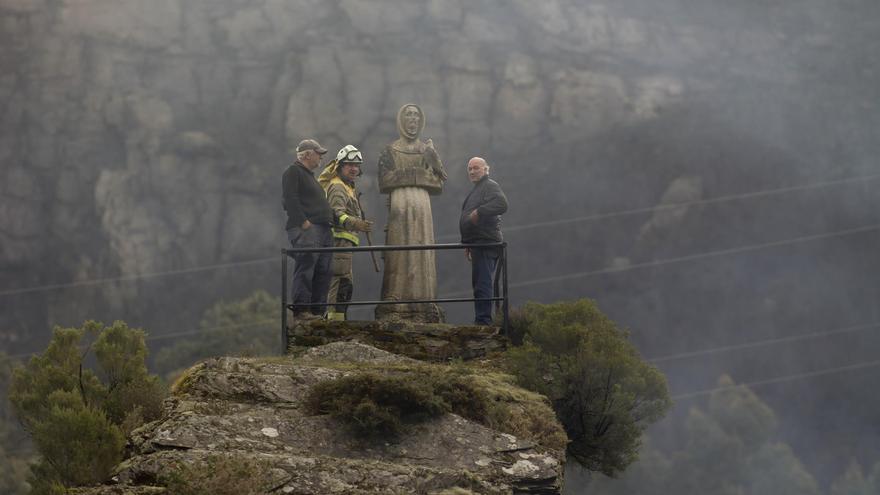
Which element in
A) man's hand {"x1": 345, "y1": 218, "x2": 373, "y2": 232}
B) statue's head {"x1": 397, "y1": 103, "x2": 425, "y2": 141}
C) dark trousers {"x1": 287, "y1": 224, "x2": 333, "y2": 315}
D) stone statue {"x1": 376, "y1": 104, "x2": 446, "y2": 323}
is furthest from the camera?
statue's head {"x1": 397, "y1": 103, "x2": 425, "y2": 141}

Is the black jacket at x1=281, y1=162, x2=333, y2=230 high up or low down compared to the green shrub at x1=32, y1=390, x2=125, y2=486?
up

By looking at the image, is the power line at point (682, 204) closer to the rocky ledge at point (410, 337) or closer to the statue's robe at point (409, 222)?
the statue's robe at point (409, 222)

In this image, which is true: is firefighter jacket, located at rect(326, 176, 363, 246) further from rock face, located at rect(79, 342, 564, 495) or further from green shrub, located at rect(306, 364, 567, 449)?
rock face, located at rect(79, 342, 564, 495)

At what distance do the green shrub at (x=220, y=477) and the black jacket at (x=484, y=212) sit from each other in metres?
7.50

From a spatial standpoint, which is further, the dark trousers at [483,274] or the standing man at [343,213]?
the standing man at [343,213]

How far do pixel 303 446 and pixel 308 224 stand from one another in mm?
6109

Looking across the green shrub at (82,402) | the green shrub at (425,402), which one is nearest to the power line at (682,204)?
the green shrub at (82,402)

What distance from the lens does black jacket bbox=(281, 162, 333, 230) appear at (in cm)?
1817

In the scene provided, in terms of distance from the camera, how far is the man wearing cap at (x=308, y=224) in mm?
18047

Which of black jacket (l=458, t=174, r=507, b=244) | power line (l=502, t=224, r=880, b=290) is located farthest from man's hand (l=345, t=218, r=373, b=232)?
power line (l=502, t=224, r=880, b=290)

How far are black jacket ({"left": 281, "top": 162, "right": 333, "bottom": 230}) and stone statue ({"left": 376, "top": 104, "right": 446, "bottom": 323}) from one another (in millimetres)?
1582

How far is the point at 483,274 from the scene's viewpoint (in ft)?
60.4

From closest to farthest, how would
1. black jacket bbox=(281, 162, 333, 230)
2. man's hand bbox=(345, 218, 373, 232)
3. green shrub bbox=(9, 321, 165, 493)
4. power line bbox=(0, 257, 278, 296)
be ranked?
green shrub bbox=(9, 321, 165, 493), black jacket bbox=(281, 162, 333, 230), man's hand bbox=(345, 218, 373, 232), power line bbox=(0, 257, 278, 296)

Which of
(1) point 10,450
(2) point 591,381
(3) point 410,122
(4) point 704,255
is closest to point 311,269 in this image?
(3) point 410,122
